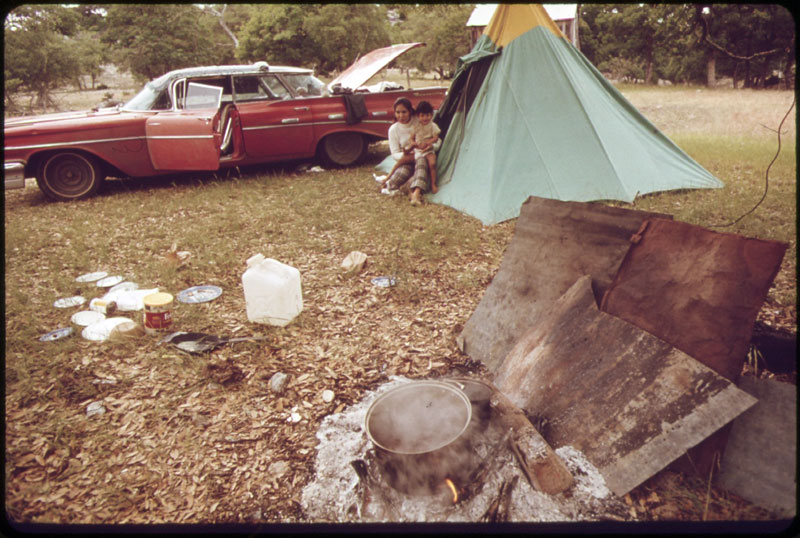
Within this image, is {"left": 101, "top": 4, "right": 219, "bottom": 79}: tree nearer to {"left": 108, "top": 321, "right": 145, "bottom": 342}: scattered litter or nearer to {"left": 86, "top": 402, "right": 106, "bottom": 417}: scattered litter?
{"left": 108, "top": 321, "right": 145, "bottom": 342}: scattered litter

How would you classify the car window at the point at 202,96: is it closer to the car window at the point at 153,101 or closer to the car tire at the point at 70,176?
the car window at the point at 153,101

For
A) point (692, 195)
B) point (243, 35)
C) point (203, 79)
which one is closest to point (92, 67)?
point (243, 35)

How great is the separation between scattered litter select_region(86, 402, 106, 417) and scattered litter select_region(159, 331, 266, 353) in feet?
1.92

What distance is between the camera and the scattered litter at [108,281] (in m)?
4.16

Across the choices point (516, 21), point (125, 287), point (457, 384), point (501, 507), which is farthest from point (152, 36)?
point (501, 507)

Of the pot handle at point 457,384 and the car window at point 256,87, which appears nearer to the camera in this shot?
the pot handle at point 457,384

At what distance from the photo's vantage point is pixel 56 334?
3.38m

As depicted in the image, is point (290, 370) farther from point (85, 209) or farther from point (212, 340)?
point (85, 209)

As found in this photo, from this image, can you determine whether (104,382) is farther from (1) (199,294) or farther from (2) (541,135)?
(2) (541,135)

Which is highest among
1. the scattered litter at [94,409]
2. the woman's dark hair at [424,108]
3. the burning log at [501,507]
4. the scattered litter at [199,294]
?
the woman's dark hair at [424,108]

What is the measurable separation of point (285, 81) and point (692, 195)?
6240 millimetres

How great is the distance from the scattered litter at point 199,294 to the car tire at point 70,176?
4.21 meters

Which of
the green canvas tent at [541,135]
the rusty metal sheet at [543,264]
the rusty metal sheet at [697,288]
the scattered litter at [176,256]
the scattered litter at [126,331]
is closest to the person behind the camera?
the rusty metal sheet at [697,288]

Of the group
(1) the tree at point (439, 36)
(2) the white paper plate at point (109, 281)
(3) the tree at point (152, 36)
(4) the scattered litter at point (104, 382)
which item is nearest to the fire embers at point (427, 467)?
(4) the scattered litter at point (104, 382)
